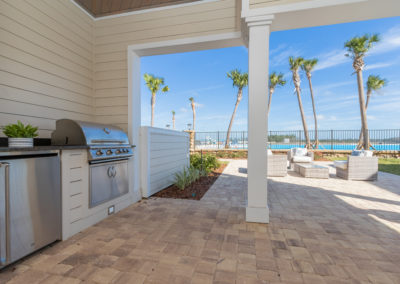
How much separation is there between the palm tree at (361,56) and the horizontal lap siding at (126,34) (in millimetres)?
10101

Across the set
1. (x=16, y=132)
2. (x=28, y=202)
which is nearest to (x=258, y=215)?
(x=28, y=202)

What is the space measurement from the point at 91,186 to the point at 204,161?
4.48m

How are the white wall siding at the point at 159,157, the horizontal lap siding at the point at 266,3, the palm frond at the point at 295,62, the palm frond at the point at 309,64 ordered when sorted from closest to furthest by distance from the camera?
the horizontal lap siding at the point at 266,3 → the white wall siding at the point at 159,157 → the palm frond at the point at 309,64 → the palm frond at the point at 295,62

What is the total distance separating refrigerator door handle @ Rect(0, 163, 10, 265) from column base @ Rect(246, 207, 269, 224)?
7.75 feet

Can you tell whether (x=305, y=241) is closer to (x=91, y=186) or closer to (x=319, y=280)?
(x=319, y=280)

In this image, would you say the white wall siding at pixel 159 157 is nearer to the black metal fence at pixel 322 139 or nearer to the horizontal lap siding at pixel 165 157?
the horizontal lap siding at pixel 165 157

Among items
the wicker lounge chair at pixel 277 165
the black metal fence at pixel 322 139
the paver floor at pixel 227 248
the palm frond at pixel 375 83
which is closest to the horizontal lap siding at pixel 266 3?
the paver floor at pixel 227 248

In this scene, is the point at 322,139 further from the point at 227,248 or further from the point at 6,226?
the point at 6,226

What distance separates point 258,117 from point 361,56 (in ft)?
35.5

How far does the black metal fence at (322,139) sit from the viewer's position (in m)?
9.91

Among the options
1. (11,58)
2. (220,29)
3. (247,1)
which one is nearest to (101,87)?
(11,58)

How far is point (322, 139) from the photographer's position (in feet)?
35.0

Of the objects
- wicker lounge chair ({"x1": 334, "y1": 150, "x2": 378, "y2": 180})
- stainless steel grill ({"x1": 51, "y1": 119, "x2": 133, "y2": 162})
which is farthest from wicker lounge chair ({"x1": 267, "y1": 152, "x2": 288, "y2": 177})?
stainless steel grill ({"x1": 51, "y1": 119, "x2": 133, "y2": 162})

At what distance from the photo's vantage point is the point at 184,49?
9.86ft
